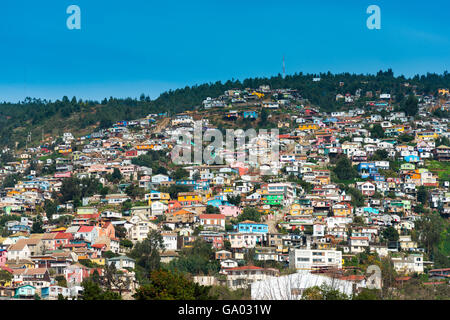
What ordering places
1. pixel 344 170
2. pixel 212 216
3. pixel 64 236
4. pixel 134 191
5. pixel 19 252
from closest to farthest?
pixel 19 252
pixel 64 236
pixel 212 216
pixel 134 191
pixel 344 170

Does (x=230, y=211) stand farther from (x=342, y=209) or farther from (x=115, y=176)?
(x=115, y=176)

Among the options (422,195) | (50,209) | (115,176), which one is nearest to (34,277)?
(50,209)

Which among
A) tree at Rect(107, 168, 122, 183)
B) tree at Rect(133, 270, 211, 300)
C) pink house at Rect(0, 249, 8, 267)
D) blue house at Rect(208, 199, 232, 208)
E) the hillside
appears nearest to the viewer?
tree at Rect(133, 270, 211, 300)

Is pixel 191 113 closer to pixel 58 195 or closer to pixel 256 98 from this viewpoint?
pixel 256 98

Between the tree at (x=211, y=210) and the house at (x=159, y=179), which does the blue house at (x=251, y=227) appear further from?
the house at (x=159, y=179)

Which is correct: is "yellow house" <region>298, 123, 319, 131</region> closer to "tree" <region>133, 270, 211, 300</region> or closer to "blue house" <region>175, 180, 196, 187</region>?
"blue house" <region>175, 180, 196, 187</region>

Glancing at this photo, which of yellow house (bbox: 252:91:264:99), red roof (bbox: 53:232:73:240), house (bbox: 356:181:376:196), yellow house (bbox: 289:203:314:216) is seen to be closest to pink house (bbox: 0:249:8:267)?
red roof (bbox: 53:232:73:240)

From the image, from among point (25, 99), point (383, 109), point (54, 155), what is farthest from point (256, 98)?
point (25, 99)
